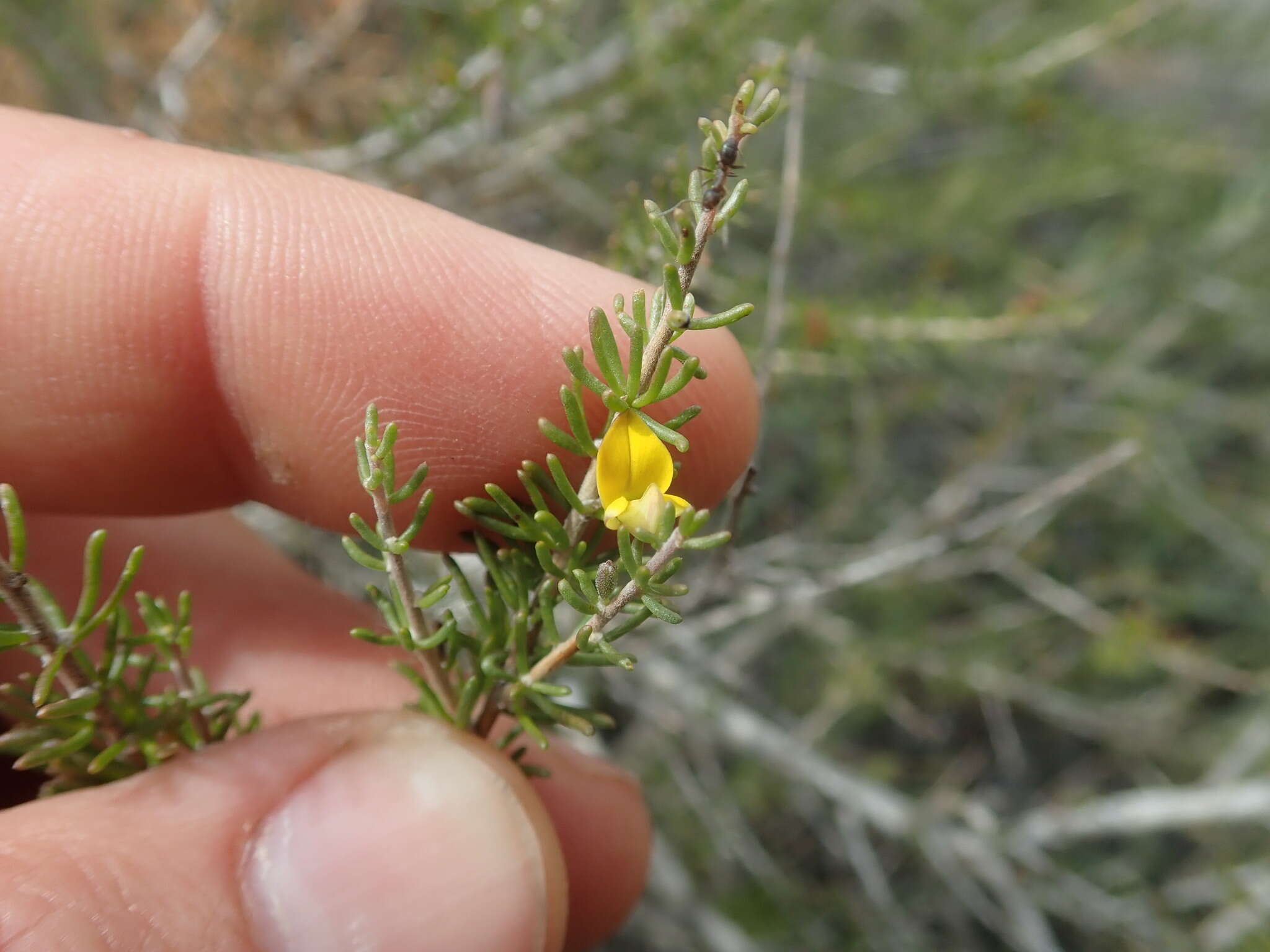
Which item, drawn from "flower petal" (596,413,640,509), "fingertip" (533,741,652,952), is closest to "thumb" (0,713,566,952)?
"fingertip" (533,741,652,952)

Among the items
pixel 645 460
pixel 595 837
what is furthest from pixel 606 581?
pixel 595 837

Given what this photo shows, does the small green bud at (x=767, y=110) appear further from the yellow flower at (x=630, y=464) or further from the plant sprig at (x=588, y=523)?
the yellow flower at (x=630, y=464)

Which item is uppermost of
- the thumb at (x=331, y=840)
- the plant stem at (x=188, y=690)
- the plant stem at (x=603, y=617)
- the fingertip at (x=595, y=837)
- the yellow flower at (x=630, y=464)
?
the yellow flower at (x=630, y=464)

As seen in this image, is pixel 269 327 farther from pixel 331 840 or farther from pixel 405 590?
pixel 331 840

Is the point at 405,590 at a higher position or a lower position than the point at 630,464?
lower

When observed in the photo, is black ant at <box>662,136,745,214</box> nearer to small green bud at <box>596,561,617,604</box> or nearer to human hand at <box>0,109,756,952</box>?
small green bud at <box>596,561,617,604</box>

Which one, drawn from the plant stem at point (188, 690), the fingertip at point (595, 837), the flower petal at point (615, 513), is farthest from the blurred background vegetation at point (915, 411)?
the plant stem at point (188, 690)

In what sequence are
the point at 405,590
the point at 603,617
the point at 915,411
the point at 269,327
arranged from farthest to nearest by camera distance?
the point at 915,411 → the point at 269,327 → the point at 405,590 → the point at 603,617
